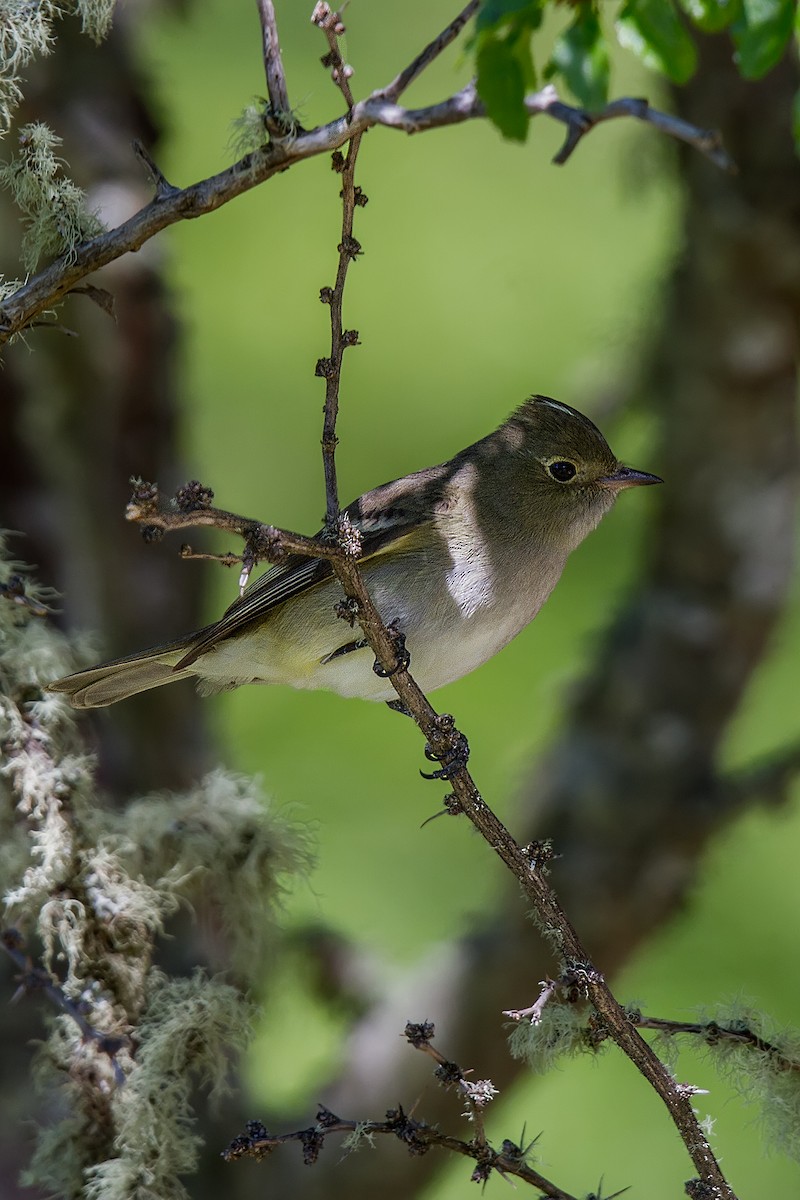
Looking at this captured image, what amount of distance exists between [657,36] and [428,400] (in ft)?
13.0

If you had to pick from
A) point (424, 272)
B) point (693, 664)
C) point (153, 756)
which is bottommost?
point (693, 664)

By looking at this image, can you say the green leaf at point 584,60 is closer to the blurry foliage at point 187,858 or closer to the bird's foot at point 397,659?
the blurry foliage at point 187,858

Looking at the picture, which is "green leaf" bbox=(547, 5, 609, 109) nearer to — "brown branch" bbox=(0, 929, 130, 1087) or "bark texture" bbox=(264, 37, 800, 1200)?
"brown branch" bbox=(0, 929, 130, 1087)

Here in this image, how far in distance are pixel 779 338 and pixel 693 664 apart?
1.32 m

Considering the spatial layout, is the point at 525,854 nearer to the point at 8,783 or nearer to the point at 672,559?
the point at 8,783

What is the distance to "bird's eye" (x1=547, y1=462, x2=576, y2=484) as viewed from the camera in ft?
13.4

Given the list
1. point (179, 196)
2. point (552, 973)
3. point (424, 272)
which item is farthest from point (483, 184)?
point (179, 196)

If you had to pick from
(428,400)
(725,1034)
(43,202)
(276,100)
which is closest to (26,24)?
(43,202)

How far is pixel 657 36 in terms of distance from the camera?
2.31m

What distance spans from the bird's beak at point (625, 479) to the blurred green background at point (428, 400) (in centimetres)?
156

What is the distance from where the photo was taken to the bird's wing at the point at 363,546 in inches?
144

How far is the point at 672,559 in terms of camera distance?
5.41 meters

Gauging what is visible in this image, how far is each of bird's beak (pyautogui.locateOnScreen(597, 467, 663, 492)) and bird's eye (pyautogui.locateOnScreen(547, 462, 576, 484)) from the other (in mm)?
92

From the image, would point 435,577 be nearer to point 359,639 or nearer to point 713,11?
point 359,639
